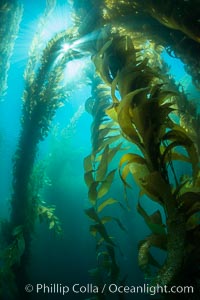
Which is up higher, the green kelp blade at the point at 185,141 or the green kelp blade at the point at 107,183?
the green kelp blade at the point at 185,141

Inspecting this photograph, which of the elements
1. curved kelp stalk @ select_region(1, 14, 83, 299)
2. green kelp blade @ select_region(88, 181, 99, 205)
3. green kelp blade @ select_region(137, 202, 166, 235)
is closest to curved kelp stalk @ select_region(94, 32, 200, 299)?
green kelp blade @ select_region(137, 202, 166, 235)

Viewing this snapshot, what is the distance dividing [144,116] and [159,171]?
1.22ft

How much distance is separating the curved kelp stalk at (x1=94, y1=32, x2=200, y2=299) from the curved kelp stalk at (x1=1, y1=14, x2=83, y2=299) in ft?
8.30

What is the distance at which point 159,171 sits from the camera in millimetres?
1389

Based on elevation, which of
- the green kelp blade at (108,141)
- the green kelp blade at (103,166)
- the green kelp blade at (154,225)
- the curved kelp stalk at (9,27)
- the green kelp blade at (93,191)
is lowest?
the green kelp blade at (154,225)

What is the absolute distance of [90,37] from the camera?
2402 millimetres

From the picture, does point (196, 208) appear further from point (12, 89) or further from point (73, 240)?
point (12, 89)

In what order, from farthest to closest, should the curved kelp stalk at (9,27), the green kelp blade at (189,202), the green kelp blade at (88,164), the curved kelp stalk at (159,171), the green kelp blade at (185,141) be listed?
the curved kelp stalk at (9,27) → the green kelp blade at (88,164) → the green kelp blade at (185,141) → the green kelp blade at (189,202) → the curved kelp stalk at (159,171)

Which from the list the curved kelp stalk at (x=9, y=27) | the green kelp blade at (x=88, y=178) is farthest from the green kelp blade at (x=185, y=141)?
the curved kelp stalk at (x=9, y=27)

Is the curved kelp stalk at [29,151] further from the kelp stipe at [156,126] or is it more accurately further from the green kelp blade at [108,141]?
the green kelp blade at [108,141]

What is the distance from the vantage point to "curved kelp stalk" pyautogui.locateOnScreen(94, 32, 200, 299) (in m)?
1.16

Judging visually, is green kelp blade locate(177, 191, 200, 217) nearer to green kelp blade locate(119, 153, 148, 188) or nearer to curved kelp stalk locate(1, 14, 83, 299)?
green kelp blade locate(119, 153, 148, 188)

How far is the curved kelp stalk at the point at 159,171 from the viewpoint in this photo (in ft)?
3.79

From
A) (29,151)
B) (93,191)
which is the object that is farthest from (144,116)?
(29,151)
